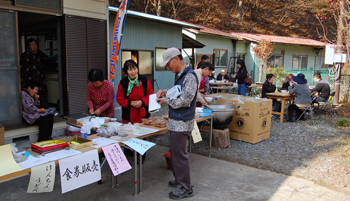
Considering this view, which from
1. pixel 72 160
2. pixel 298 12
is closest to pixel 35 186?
pixel 72 160

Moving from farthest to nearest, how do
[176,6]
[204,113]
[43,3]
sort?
[176,6] → [43,3] → [204,113]

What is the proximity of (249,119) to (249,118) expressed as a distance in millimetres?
23

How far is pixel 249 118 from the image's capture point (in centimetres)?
590

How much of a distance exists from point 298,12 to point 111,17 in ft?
90.8

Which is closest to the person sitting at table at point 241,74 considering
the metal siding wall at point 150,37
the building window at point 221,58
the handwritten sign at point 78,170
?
the metal siding wall at point 150,37

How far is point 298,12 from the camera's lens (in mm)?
30297

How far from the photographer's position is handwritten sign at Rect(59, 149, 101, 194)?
8.85ft

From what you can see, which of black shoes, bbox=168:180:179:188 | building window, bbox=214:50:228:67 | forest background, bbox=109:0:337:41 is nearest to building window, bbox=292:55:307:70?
forest background, bbox=109:0:337:41

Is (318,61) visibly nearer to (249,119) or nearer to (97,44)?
(249,119)

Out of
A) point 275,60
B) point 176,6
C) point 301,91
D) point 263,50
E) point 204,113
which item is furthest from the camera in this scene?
point 176,6

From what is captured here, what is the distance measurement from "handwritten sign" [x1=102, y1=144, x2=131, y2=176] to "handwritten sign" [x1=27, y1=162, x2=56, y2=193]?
632 mm

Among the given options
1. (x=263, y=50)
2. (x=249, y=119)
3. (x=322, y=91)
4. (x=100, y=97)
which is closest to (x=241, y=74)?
(x=322, y=91)

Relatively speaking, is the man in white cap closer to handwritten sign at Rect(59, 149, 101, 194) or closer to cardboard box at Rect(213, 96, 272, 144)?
handwritten sign at Rect(59, 149, 101, 194)

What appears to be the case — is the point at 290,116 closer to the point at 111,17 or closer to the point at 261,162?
the point at 261,162
